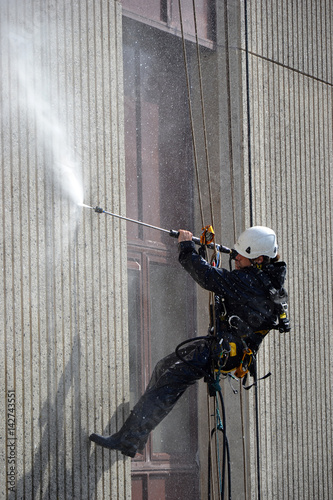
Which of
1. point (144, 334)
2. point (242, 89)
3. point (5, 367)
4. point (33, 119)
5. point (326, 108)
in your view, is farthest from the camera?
point (326, 108)

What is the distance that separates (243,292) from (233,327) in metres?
0.34

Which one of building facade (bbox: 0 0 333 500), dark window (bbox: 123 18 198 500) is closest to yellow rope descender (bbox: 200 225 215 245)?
building facade (bbox: 0 0 333 500)

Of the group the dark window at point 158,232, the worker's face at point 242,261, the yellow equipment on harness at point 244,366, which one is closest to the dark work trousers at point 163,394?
the yellow equipment on harness at point 244,366

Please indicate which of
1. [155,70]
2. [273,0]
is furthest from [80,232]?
[273,0]

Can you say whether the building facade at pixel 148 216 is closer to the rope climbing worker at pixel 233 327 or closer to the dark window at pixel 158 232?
the dark window at pixel 158 232

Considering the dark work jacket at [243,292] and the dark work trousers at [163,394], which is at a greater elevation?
the dark work jacket at [243,292]

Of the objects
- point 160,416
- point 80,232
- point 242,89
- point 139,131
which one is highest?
point 242,89

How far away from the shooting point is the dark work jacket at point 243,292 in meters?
6.37

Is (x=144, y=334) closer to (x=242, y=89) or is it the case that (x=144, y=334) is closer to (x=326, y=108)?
(x=242, y=89)

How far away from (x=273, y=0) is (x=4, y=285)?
4617 millimetres

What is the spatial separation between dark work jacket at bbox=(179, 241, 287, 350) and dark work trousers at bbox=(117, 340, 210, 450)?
0.29m

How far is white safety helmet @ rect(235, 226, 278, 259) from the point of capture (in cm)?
660

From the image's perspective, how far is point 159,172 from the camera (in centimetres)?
821

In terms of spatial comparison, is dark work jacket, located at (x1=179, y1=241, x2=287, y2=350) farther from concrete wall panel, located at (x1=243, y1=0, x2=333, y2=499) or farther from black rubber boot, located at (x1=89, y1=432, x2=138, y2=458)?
concrete wall panel, located at (x1=243, y1=0, x2=333, y2=499)
